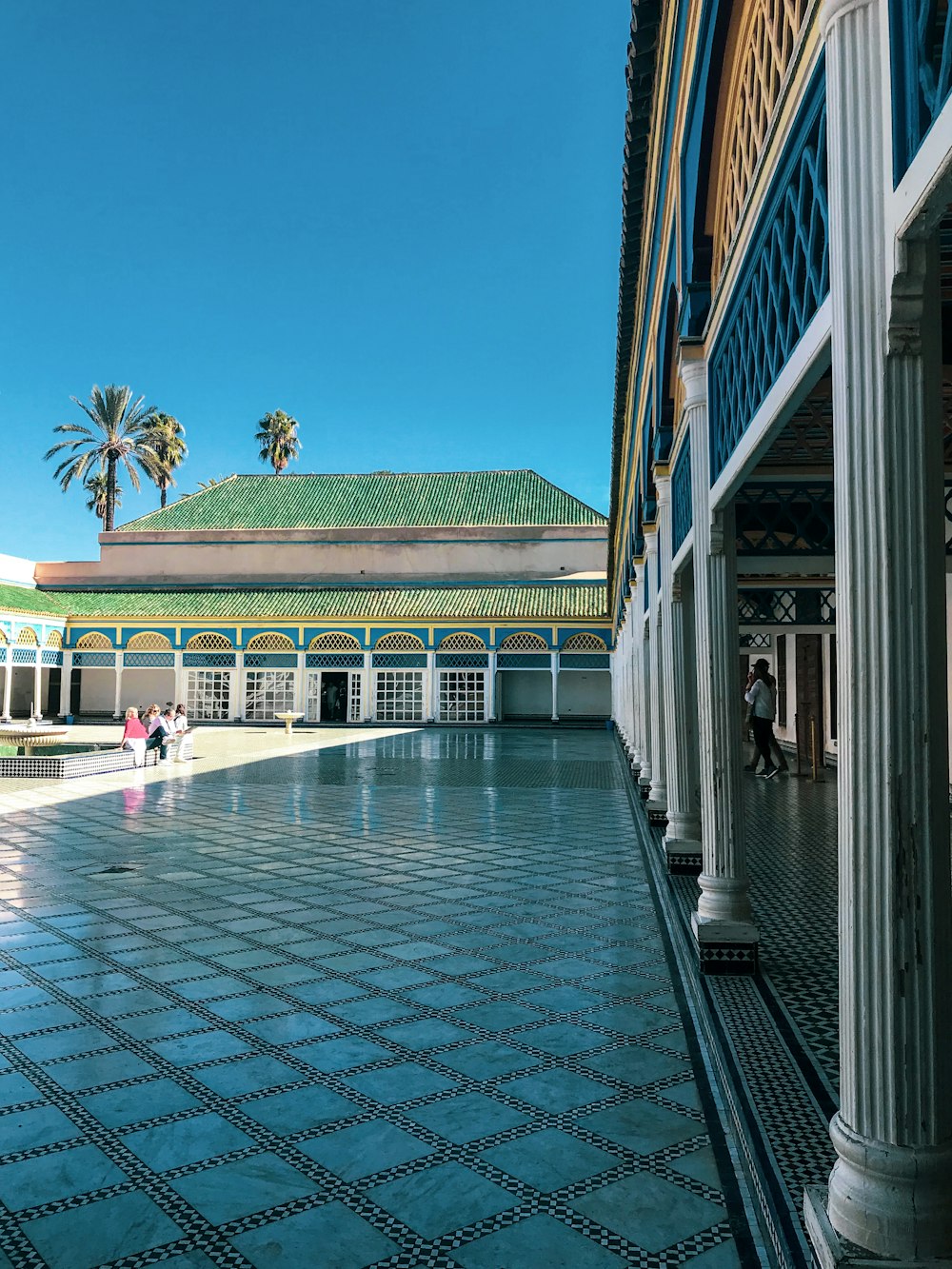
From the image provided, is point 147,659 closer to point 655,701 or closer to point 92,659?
point 92,659

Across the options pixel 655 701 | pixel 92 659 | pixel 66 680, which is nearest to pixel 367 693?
pixel 92 659

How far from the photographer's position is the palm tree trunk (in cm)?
4216

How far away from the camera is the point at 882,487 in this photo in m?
2.00

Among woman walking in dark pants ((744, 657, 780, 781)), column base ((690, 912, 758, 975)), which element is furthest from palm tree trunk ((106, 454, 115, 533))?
column base ((690, 912, 758, 975))

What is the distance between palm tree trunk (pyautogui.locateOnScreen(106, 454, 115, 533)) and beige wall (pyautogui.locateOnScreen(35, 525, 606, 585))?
4749 mm

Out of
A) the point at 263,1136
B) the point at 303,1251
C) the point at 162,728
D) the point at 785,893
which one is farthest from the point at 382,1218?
the point at 162,728

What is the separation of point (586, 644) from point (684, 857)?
23972 mm

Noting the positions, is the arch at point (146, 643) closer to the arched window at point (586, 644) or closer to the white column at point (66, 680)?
the white column at point (66, 680)

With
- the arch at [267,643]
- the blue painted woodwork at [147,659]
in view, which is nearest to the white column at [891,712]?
the arch at [267,643]

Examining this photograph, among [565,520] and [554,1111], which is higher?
[565,520]

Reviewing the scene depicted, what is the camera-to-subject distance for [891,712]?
201 cm

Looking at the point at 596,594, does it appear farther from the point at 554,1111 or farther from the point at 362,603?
the point at 554,1111

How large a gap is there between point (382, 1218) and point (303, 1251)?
0.23 metres

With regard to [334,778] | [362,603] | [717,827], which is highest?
[362,603]
